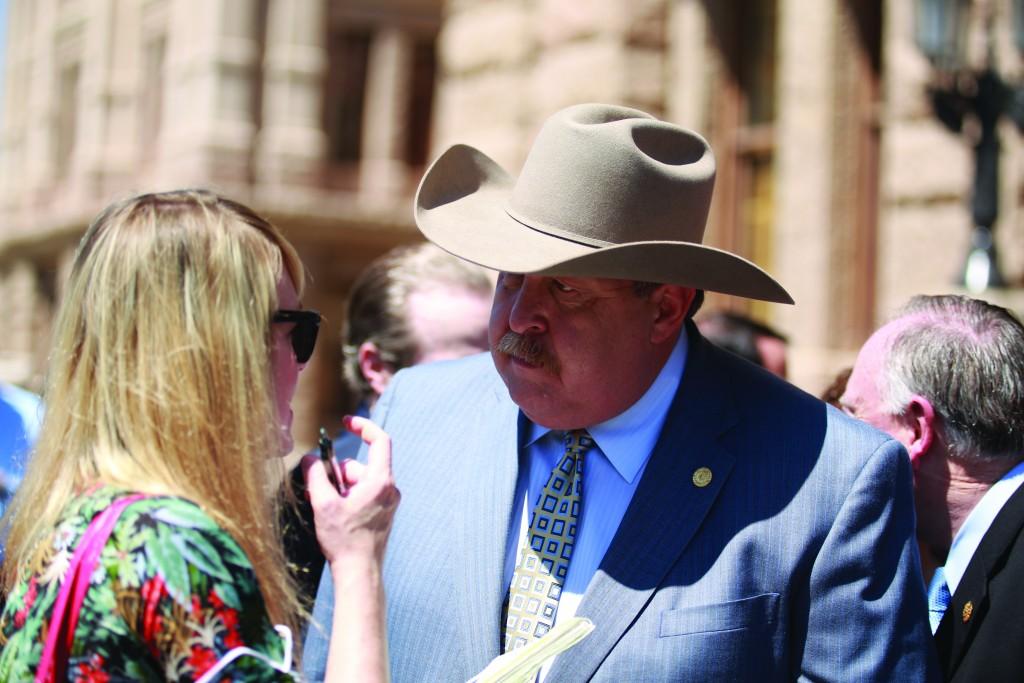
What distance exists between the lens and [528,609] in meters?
2.35

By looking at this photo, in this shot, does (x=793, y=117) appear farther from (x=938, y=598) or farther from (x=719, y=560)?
(x=719, y=560)

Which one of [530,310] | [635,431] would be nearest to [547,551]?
[635,431]

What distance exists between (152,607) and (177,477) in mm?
221

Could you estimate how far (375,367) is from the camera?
3.64 meters

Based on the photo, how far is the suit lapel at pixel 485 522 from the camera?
232 cm

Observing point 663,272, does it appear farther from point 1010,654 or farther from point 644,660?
point 1010,654

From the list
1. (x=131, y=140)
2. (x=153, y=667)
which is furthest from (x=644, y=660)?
(x=131, y=140)

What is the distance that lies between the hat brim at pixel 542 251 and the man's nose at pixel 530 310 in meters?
0.08

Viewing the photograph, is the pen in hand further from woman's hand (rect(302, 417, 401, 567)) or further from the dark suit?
the dark suit

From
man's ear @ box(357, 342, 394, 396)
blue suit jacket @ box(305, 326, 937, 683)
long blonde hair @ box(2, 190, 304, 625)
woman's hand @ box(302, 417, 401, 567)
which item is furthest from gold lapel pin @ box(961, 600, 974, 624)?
man's ear @ box(357, 342, 394, 396)

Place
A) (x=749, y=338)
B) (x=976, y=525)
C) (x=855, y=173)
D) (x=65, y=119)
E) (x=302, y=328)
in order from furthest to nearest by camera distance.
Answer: (x=65, y=119), (x=855, y=173), (x=749, y=338), (x=976, y=525), (x=302, y=328)

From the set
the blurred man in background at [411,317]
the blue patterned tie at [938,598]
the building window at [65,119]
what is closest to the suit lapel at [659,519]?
the blue patterned tie at [938,598]

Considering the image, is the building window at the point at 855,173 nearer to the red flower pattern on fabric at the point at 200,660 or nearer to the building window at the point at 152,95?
the red flower pattern on fabric at the point at 200,660

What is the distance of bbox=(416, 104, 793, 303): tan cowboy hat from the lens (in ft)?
7.43
